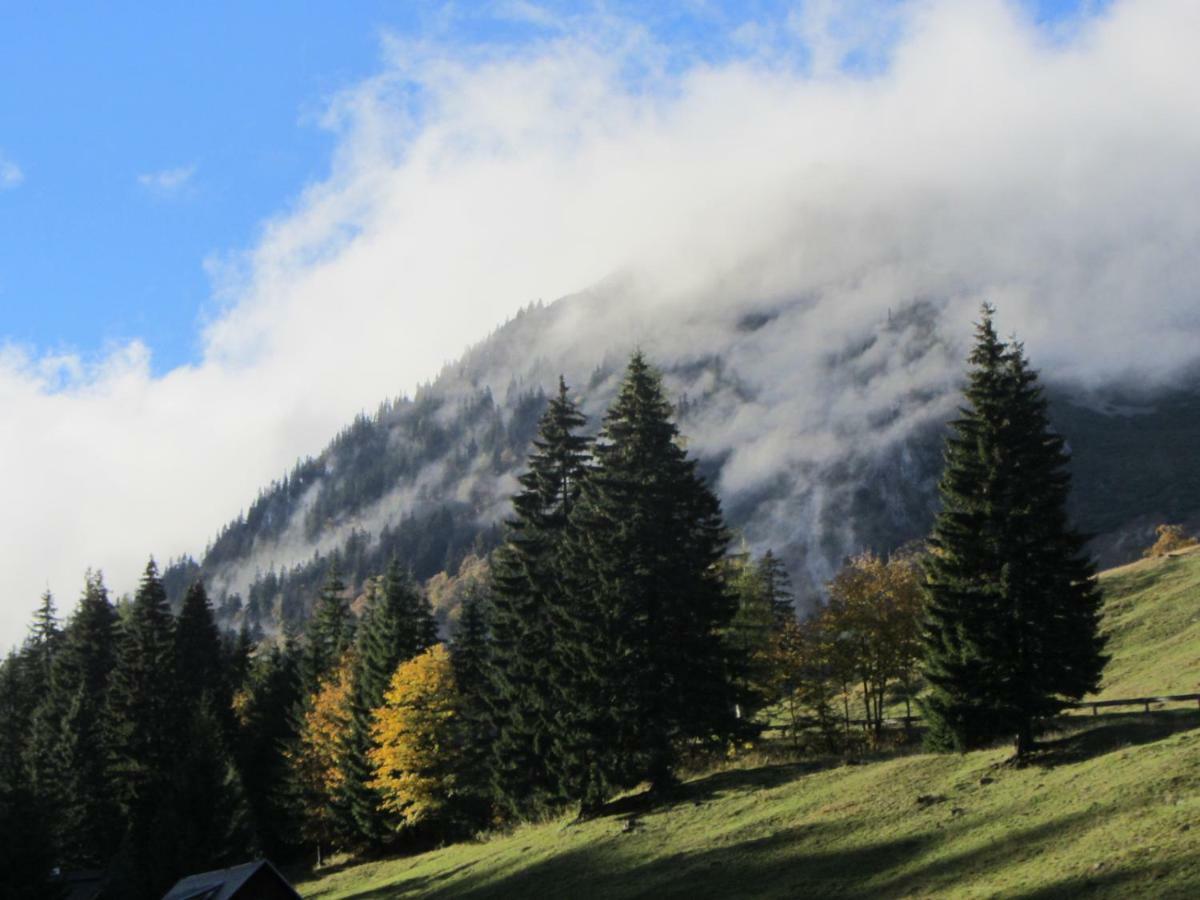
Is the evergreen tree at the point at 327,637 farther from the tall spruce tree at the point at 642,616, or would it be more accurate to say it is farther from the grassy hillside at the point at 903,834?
the tall spruce tree at the point at 642,616

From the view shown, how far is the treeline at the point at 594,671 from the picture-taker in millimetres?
37062

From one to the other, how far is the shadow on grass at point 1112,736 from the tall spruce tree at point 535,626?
2011 centimetres

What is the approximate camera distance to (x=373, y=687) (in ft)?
210

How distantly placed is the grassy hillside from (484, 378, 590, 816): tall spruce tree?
2.66 metres

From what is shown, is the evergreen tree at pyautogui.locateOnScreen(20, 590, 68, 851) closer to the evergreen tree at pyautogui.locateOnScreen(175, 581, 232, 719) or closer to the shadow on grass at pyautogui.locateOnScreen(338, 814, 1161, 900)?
the evergreen tree at pyautogui.locateOnScreen(175, 581, 232, 719)

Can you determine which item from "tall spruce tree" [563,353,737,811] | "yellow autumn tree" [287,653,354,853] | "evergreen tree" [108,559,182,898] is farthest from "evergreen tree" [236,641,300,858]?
"tall spruce tree" [563,353,737,811]

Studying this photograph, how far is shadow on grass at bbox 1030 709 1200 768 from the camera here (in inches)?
1357

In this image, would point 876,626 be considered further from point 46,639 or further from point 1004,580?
point 46,639

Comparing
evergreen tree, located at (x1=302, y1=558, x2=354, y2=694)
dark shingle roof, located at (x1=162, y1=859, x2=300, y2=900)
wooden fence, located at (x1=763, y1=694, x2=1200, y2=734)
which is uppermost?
evergreen tree, located at (x1=302, y1=558, x2=354, y2=694)

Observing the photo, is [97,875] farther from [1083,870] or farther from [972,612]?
[1083,870]

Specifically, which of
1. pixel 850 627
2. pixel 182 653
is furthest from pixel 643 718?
pixel 182 653

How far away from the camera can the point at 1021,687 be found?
35.7m

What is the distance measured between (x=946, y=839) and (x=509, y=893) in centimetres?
1639

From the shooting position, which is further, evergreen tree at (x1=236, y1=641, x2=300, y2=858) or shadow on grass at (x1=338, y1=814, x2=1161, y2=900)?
evergreen tree at (x1=236, y1=641, x2=300, y2=858)
